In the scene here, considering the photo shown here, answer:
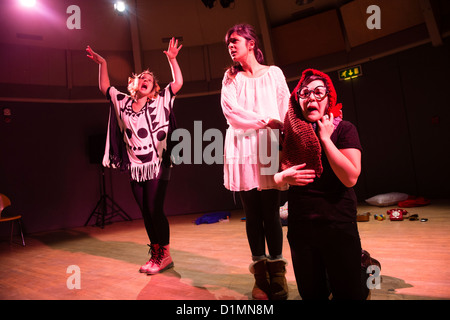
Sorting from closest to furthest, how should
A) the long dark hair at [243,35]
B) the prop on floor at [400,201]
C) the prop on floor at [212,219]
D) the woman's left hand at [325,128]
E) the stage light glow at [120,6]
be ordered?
the woman's left hand at [325,128] < the long dark hair at [243,35] < the prop on floor at [400,201] < the prop on floor at [212,219] < the stage light glow at [120,6]

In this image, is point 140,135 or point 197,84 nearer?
point 140,135

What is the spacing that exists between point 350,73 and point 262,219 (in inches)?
167

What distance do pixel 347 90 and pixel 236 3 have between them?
2.57m

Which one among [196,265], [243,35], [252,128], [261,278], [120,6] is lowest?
[196,265]

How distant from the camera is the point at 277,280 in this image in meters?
1.41

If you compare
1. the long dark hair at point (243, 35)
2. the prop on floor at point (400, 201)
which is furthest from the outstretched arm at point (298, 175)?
the prop on floor at point (400, 201)

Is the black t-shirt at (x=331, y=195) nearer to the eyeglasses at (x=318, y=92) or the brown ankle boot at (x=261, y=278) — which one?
the eyeglasses at (x=318, y=92)

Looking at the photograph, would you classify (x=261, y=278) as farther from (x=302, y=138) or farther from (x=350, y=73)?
(x=350, y=73)

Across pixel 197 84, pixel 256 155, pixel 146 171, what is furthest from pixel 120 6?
pixel 256 155

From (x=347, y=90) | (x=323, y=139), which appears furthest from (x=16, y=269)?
(x=347, y=90)

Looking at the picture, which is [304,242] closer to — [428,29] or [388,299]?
[388,299]

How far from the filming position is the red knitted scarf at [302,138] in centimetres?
101

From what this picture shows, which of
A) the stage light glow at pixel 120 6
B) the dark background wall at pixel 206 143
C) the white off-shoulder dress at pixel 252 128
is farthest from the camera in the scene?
the stage light glow at pixel 120 6

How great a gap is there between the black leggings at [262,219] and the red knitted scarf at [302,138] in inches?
13.7
